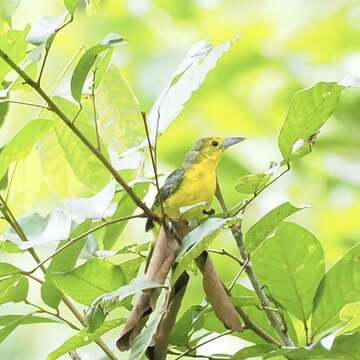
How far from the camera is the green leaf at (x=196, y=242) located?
0.87m

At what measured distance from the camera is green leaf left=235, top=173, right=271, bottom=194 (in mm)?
953

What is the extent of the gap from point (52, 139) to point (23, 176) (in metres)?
0.06

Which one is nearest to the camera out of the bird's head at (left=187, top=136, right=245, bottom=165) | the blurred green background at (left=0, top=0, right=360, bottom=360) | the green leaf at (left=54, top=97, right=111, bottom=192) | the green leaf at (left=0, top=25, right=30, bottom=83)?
the green leaf at (left=0, top=25, right=30, bottom=83)

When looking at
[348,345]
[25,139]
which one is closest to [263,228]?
[348,345]

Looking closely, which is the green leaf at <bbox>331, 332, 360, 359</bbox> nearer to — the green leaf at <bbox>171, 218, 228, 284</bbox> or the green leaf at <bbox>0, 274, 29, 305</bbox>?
the green leaf at <bbox>171, 218, 228, 284</bbox>

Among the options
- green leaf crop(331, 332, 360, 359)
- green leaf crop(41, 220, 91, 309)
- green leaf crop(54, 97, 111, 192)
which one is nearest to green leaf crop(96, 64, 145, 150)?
green leaf crop(54, 97, 111, 192)

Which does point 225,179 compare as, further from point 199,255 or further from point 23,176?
point 199,255

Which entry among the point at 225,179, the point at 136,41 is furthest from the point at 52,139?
the point at 136,41

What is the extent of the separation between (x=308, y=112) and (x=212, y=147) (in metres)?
0.55

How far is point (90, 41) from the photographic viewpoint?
8.24 ft

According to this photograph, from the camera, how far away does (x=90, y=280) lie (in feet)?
3.27

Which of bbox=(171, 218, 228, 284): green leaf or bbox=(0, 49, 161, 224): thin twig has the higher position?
bbox=(0, 49, 161, 224): thin twig

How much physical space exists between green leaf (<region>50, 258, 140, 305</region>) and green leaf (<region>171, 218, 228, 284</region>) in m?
0.12

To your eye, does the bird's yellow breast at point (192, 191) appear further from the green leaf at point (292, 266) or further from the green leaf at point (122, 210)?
the green leaf at point (292, 266)
